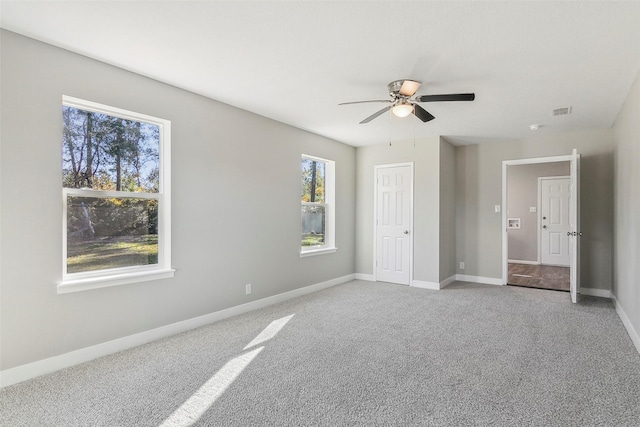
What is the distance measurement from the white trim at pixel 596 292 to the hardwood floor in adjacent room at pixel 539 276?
0.95 feet

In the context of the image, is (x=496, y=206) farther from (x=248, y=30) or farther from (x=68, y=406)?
(x=68, y=406)

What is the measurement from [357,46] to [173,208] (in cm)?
232

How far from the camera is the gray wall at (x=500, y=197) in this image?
5.07 m

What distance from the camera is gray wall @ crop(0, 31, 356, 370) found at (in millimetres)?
2457

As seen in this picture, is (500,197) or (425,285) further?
(500,197)

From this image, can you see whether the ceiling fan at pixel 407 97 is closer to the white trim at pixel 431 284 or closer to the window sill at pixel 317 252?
the window sill at pixel 317 252

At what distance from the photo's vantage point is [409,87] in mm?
3082

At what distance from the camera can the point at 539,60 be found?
2.81 metres

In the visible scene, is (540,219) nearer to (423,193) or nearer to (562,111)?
(423,193)

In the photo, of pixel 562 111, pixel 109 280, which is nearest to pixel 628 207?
pixel 562 111

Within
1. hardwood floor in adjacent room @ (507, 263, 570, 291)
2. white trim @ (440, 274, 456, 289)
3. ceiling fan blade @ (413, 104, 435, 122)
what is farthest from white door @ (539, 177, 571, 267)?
ceiling fan blade @ (413, 104, 435, 122)

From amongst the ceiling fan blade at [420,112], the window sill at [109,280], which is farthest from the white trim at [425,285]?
the window sill at [109,280]

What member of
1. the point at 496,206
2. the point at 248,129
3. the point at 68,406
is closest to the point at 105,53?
the point at 248,129

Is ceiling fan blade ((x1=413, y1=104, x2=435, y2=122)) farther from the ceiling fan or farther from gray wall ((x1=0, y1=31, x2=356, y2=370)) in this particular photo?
gray wall ((x1=0, y1=31, x2=356, y2=370))
